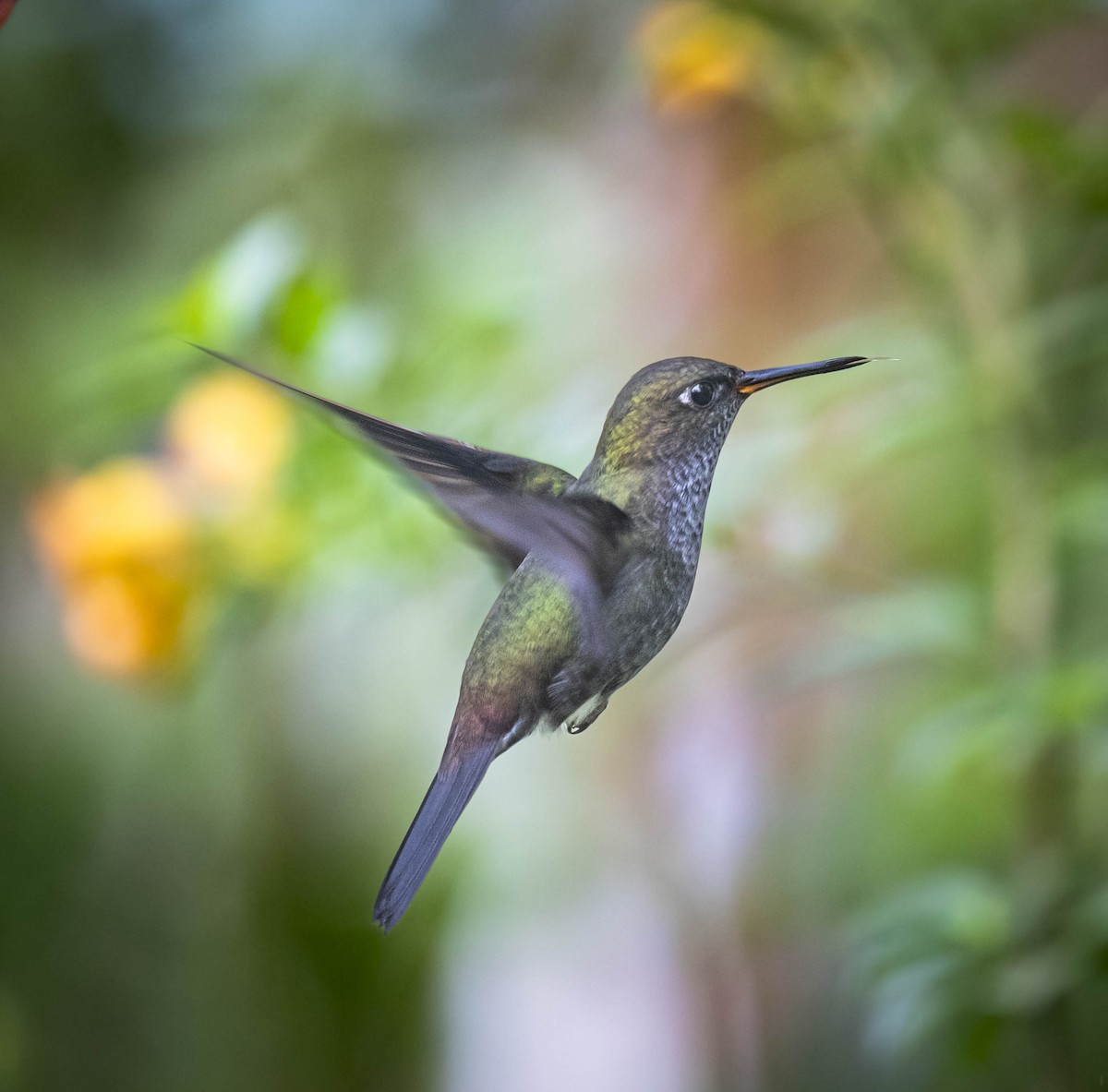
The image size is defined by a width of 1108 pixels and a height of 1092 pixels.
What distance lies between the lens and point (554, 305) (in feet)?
4.32

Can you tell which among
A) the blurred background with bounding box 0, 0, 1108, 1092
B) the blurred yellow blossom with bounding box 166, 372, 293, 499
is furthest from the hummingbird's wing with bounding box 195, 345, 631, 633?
the blurred background with bounding box 0, 0, 1108, 1092

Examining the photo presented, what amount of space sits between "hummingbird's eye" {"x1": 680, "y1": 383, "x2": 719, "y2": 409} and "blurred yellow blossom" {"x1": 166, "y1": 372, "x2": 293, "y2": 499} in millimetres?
478

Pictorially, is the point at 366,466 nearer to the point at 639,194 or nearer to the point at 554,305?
the point at 554,305

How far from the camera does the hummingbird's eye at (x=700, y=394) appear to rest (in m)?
0.28

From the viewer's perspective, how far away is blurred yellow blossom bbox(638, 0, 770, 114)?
2.28ft

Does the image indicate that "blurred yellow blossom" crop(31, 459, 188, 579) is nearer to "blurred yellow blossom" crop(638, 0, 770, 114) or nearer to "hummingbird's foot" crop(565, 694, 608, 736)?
"blurred yellow blossom" crop(638, 0, 770, 114)

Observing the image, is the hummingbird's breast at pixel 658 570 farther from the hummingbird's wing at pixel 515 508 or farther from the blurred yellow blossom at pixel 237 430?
the blurred yellow blossom at pixel 237 430

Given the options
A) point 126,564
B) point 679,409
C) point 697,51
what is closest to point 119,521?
point 126,564

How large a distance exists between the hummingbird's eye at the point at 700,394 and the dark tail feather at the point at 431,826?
0.32ft

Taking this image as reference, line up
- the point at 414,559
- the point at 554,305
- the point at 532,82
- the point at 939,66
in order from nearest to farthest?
the point at 414,559, the point at 939,66, the point at 554,305, the point at 532,82

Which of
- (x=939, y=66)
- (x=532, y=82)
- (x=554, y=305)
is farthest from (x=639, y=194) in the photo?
(x=939, y=66)

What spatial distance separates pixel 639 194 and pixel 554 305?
1.32 ft

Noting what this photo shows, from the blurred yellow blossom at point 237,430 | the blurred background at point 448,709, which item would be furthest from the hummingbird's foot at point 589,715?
the blurred background at point 448,709

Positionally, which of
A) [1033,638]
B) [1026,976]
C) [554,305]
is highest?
[554,305]
